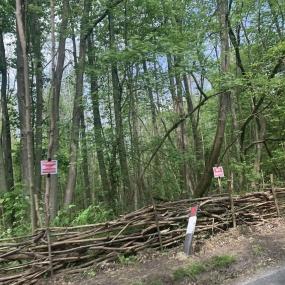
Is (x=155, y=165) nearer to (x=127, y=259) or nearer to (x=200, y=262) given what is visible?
(x=127, y=259)

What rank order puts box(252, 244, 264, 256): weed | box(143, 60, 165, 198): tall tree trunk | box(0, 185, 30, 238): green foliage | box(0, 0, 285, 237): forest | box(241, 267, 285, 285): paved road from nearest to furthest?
1. box(241, 267, 285, 285): paved road
2. box(252, 244, 264, 256): weed
3. box(0, 185, 30, 238): green foliage
4. box(0, 0, 285, 237): forest
5. box(143, 60, 165, 198): tall tree trunk

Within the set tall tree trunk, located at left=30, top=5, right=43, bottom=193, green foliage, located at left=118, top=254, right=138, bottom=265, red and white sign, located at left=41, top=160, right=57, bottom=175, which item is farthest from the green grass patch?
tall tree trunk, located at left=30, top=5, right=43, bottom=193

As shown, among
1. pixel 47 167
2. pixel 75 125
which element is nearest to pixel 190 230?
pixel 47 167

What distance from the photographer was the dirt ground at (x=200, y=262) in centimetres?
442

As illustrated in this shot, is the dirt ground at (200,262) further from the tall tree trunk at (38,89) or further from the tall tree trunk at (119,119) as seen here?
the tall tree trunk at (38,89)

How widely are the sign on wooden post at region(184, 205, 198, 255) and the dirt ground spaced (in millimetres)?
95

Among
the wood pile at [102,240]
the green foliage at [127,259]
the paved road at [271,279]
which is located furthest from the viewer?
the green foliage at [127,259]

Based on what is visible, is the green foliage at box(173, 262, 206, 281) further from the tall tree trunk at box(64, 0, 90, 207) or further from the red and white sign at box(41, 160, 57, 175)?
the tall tree trunk at box(64, 0, 90, 207)

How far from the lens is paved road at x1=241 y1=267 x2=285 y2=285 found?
4.31 m

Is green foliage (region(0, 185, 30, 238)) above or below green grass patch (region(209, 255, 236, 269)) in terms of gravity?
above

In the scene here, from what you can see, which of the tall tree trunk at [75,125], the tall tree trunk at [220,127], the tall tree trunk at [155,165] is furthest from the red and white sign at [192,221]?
the tall tree trunk at [155,165]

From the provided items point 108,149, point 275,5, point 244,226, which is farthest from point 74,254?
point 275,5

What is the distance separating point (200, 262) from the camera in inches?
191

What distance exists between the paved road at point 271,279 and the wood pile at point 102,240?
142cm
